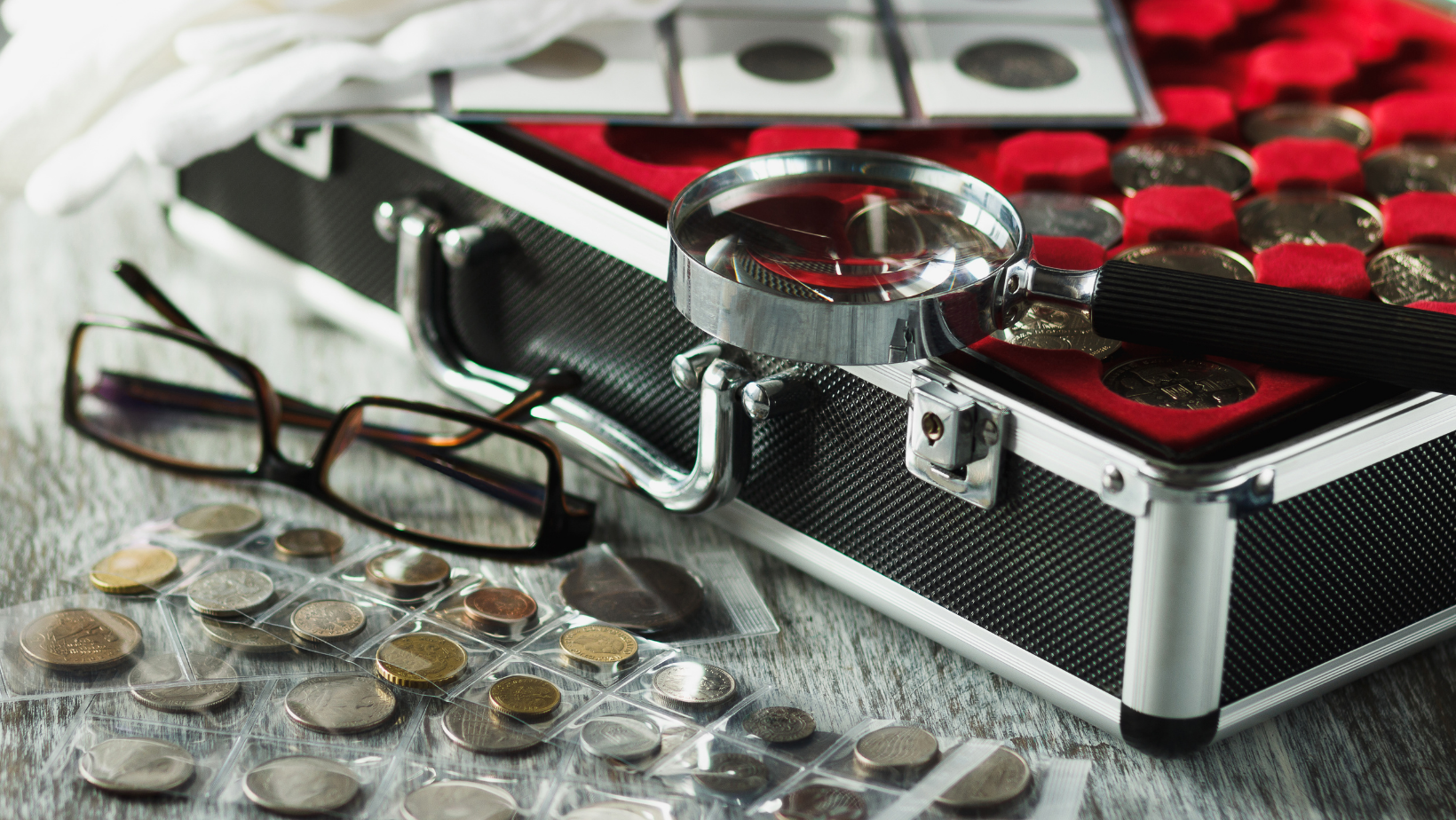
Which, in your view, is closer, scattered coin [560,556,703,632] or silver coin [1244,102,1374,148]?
scattered coin [560,556,703,632]

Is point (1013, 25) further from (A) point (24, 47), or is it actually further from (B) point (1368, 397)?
(A) point (24, 47)

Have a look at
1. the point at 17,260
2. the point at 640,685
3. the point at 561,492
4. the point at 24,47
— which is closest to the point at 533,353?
the point at 561,492

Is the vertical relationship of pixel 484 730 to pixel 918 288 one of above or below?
below

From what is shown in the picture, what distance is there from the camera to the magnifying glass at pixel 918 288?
0.65 meters

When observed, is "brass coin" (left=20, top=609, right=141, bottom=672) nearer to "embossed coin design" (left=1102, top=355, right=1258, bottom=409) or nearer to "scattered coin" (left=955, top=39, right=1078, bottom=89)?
"embossed coin design" (left=1102, top=355, right=1258, bottom=409)

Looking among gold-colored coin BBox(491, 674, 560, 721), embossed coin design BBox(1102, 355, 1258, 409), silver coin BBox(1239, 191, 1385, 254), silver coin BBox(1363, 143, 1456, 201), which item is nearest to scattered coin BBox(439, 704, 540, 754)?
gold-colored coin BBox(491, 674, 560, 721)

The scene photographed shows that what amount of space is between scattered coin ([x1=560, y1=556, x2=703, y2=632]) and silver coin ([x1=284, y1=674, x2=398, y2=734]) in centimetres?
11

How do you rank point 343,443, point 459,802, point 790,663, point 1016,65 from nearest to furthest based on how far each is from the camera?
1. point 459,802
2. point 790,663
3. point 343,443
4. point 1016,65

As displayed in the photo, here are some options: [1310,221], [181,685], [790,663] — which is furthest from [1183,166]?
[181,685]

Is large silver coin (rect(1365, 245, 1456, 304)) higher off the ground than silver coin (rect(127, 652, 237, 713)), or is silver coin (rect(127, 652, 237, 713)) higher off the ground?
large silver coin (rect(1365, 245, 1456, 304))

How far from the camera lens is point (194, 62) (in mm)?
918

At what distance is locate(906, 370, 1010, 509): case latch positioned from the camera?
662 millimetres

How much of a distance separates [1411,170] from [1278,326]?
0.99ft

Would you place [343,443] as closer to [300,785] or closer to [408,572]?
[408,572]
